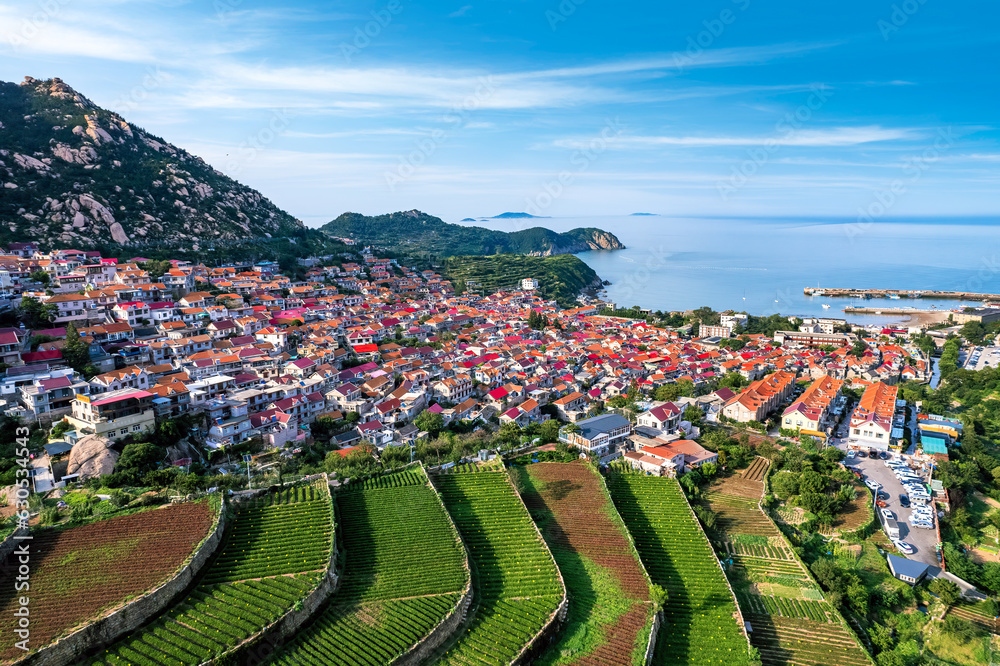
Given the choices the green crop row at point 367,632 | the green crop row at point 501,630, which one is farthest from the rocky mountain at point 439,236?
the green crop row at point 367,632

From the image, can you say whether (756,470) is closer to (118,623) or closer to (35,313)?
(118,623)

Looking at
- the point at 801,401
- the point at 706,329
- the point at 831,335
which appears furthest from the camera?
the point at 706,329

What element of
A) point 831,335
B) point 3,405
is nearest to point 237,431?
point 3,405

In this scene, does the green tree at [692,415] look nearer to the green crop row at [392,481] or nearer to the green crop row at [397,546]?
the green crop row at [392,481]

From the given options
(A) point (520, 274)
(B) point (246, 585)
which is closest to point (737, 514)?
(B) point (246, 585)

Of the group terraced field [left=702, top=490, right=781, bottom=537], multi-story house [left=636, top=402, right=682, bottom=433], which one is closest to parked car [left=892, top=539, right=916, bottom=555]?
terraced field [left=702, top=490, right=781, bottom=537]

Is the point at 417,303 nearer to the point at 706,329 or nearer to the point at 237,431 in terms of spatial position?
the point at 706,329
